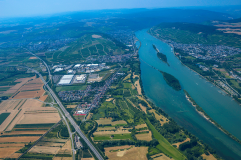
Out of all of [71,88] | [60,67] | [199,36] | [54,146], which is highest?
[199,36]

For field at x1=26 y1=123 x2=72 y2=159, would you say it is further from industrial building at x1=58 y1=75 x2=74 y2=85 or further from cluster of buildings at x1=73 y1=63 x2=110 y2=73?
cluster of buildings at x1=73 y1=63 x2=110 y2=73

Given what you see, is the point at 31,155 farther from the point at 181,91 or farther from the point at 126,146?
the point at 181,91

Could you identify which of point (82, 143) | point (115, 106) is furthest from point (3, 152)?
point (115, 106)

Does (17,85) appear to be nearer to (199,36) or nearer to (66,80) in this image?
(66,80)

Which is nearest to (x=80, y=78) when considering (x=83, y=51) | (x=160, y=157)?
(x=83, y=51)

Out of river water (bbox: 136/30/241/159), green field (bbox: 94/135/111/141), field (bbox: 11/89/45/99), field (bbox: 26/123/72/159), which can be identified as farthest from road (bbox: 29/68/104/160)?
river water (bbox: 136/30/241/159)
